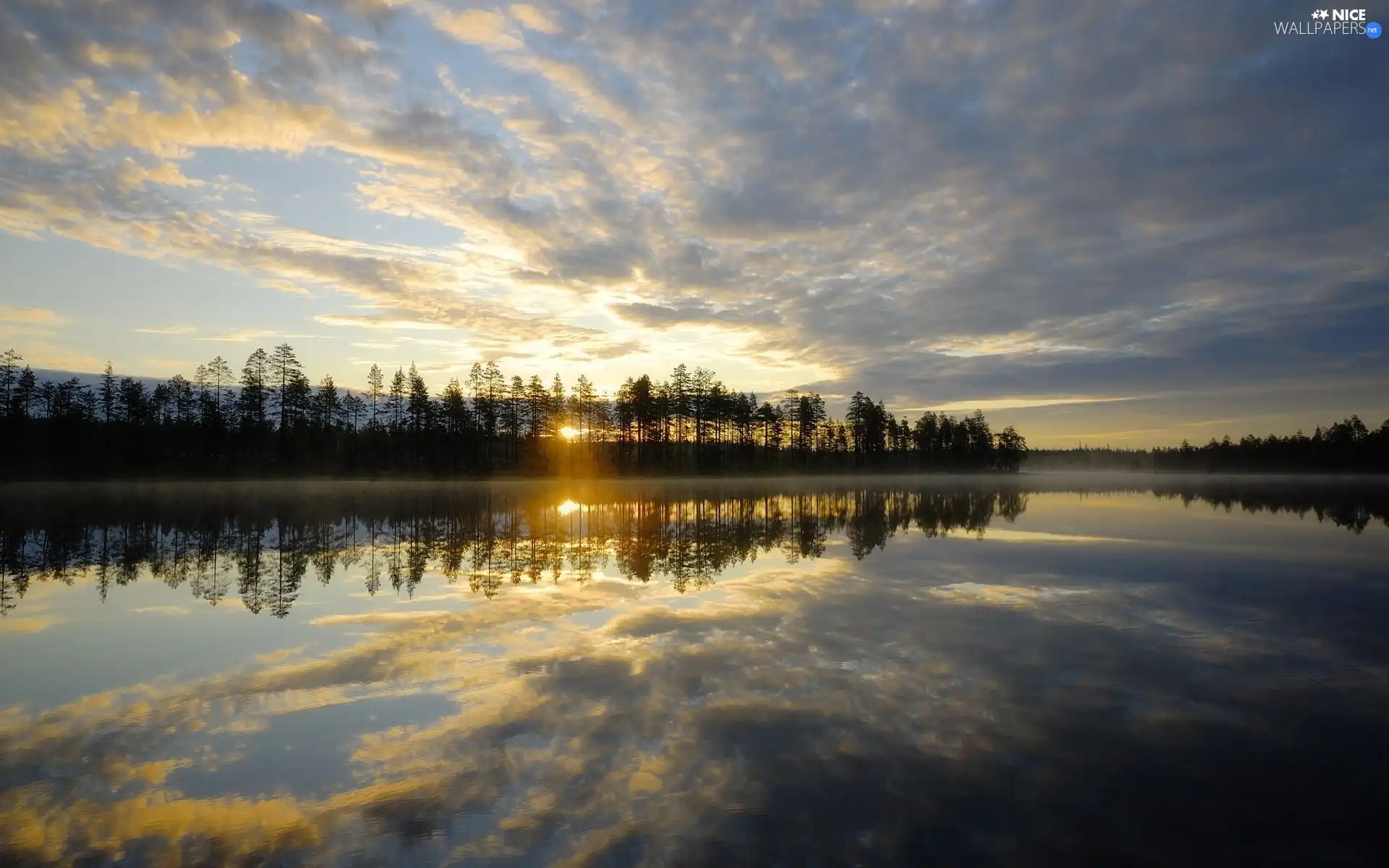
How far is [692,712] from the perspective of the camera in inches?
368

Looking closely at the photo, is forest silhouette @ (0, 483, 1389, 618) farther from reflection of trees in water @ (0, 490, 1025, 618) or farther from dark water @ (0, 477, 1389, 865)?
dark water @ (0, 477, 1389, 865)

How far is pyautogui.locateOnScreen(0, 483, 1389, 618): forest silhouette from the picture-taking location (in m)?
20.3

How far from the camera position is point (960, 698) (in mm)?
9945

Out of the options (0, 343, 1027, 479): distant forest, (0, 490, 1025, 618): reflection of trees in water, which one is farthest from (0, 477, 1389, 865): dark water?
(0, 343, 1027, 479): distant forest

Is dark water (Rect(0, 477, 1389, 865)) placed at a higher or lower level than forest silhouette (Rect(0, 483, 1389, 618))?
lower

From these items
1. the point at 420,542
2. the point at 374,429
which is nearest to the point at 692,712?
the point at 420,542

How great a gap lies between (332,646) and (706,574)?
10513 millimetres

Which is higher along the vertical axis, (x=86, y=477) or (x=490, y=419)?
(x=490, y=419)

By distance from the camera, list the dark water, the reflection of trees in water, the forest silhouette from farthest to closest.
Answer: the forest silhouette → the reflection of trees in water → the dark water

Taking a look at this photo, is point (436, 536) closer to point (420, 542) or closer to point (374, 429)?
point (420, 542)

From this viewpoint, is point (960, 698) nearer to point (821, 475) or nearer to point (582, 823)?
point (582, 823)

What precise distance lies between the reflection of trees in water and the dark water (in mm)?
439

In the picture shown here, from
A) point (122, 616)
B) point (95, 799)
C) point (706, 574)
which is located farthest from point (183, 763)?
point (706, 574)

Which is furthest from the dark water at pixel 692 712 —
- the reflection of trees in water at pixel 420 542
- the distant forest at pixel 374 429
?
the distant forest at pixel 374 429
